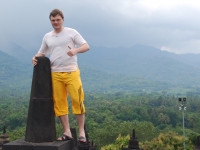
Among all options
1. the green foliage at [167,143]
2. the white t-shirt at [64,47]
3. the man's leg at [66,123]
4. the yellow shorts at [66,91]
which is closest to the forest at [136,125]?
the green foliage at [167,143]

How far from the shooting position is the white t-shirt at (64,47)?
6.34 meters

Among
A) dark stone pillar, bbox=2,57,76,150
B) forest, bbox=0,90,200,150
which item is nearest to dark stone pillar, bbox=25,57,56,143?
dark stone pillar, bbox=2,57,76,150

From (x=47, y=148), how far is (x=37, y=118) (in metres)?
0.67

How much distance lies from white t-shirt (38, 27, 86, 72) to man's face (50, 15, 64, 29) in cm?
14

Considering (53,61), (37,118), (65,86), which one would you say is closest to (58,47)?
(53,61)

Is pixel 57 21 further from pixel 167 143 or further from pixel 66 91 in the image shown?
pixel 167 143

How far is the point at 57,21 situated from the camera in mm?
6324

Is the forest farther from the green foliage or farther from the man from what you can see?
the man

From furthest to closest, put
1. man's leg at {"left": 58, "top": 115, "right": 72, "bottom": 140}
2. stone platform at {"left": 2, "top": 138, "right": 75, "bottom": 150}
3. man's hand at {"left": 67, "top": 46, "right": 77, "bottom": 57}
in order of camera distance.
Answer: man's leg at {"left": 58, "top": 115, "right": 72, "bottom": 140}, stone platform at {"left": 2, "top": 138, "right": 75, "bottom": 150}, man's hand at {"left": 67, "top": 46, "right": 77, "bottom": 57}

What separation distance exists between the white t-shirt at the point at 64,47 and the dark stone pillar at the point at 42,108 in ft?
0.77

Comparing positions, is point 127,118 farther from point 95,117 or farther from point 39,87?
point 39,87

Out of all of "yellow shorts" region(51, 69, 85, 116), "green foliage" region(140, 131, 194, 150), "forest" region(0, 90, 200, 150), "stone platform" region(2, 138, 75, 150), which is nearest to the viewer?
"stone platform" region(2, 138, 75, 150)

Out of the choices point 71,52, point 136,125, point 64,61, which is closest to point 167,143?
point 136,125

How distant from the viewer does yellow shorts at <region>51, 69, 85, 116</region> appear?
636 cm
